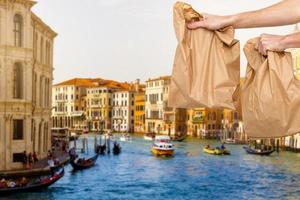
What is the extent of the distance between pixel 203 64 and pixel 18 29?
43.1 feet

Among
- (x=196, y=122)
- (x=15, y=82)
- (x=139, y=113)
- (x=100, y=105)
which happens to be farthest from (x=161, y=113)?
(x=15, y=82)

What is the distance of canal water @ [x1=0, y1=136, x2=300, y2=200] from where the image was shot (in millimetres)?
13469

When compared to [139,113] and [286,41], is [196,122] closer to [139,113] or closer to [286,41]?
[139,113]

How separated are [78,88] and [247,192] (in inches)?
1909

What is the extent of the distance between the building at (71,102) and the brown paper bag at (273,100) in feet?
196

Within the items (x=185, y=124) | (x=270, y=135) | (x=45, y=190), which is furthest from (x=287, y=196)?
(x=185, y=124)

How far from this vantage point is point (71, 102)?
6172 cm

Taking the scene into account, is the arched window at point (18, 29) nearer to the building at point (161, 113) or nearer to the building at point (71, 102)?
the building at point (161, 113)

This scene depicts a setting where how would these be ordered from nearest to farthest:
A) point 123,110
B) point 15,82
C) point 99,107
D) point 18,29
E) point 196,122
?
point 18,29 < point 15,82 < point 196,122 < point 123,110 < point 99,107

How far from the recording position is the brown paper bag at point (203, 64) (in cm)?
102

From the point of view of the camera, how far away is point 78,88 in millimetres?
61719

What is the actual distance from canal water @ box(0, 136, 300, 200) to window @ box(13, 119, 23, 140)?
1.41 m

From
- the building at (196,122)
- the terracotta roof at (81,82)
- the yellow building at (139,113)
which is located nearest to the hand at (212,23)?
the building at (196,122)

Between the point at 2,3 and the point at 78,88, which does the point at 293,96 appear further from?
the point at 78,88
